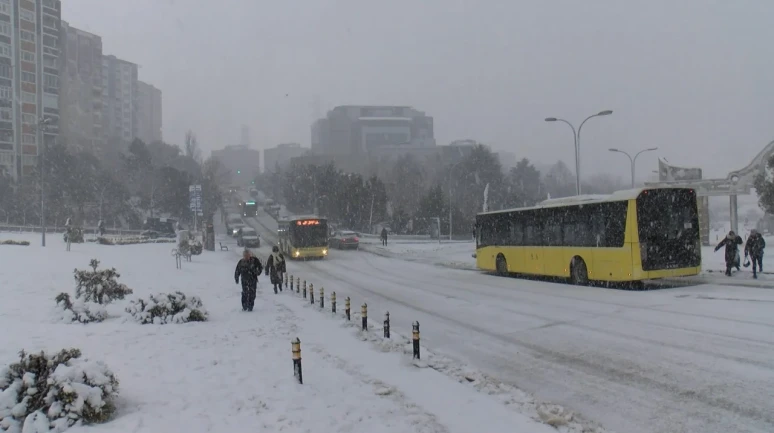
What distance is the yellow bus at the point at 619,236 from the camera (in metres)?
19.6

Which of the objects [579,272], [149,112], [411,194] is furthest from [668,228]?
[149,112]

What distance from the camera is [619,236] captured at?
65.8 ft

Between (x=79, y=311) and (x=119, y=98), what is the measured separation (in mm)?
137846

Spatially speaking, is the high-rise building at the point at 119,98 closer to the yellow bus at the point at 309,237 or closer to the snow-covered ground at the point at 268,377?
the yellow bus at the point at 309,237

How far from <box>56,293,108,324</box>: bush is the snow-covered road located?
6.97 meters

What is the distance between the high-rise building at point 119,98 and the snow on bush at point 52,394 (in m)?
126

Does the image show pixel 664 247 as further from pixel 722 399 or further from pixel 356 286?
pixel 722 399

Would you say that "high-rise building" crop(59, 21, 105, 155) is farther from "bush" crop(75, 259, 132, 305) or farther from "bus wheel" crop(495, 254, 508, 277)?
"bush" crop(75, 259, 132, 305)

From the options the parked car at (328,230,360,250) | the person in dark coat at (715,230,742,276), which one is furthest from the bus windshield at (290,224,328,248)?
the person in dark coat at (715,230,742,276)

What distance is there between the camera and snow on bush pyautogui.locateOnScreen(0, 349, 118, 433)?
22.3ft

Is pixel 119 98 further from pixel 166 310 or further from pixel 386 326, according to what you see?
pixel 386 326

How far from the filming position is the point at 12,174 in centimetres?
7544

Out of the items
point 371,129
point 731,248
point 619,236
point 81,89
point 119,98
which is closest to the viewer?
point 619,236

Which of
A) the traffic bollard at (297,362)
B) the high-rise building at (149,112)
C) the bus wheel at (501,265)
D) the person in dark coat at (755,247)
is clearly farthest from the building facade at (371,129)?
the traffic bollard at (297,362)
